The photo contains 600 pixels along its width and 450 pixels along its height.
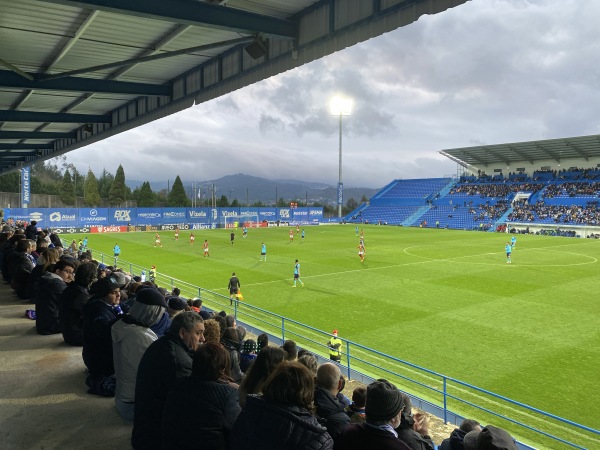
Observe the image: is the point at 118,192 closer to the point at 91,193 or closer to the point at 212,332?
the point at 91,193

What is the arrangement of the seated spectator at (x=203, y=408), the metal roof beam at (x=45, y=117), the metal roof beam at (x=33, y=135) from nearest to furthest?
1. the seated spectator at (x=203, y=408)
2. the metal roof beam at (x=45, y=117)
3. the metal roof beam at (x=33, y=135)

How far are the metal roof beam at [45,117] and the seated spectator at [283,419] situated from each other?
17528 millimetres

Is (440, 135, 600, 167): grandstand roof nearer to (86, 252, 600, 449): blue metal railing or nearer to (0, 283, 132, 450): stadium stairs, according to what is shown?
(86, 252, 600, 449): blue metal railing

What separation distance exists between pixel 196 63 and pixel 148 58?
240 cm

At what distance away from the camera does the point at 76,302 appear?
7.02 meters

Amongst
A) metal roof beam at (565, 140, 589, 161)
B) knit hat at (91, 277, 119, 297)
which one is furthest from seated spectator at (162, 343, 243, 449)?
metal roof beam at (565, 140, 589, 161)

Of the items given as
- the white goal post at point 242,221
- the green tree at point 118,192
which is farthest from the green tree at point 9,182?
the white goal post at point 242,221

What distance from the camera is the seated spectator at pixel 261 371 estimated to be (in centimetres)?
369

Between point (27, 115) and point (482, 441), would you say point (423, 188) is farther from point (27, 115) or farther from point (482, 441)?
point (482, 441)

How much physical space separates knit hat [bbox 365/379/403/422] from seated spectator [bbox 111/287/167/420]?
9.37 ft

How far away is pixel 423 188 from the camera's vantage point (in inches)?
3607

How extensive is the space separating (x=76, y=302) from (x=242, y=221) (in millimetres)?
61545

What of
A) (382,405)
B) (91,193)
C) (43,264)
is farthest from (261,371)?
(91,193)

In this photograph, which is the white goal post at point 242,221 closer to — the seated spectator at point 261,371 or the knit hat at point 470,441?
the seated spectator at point 261,371
